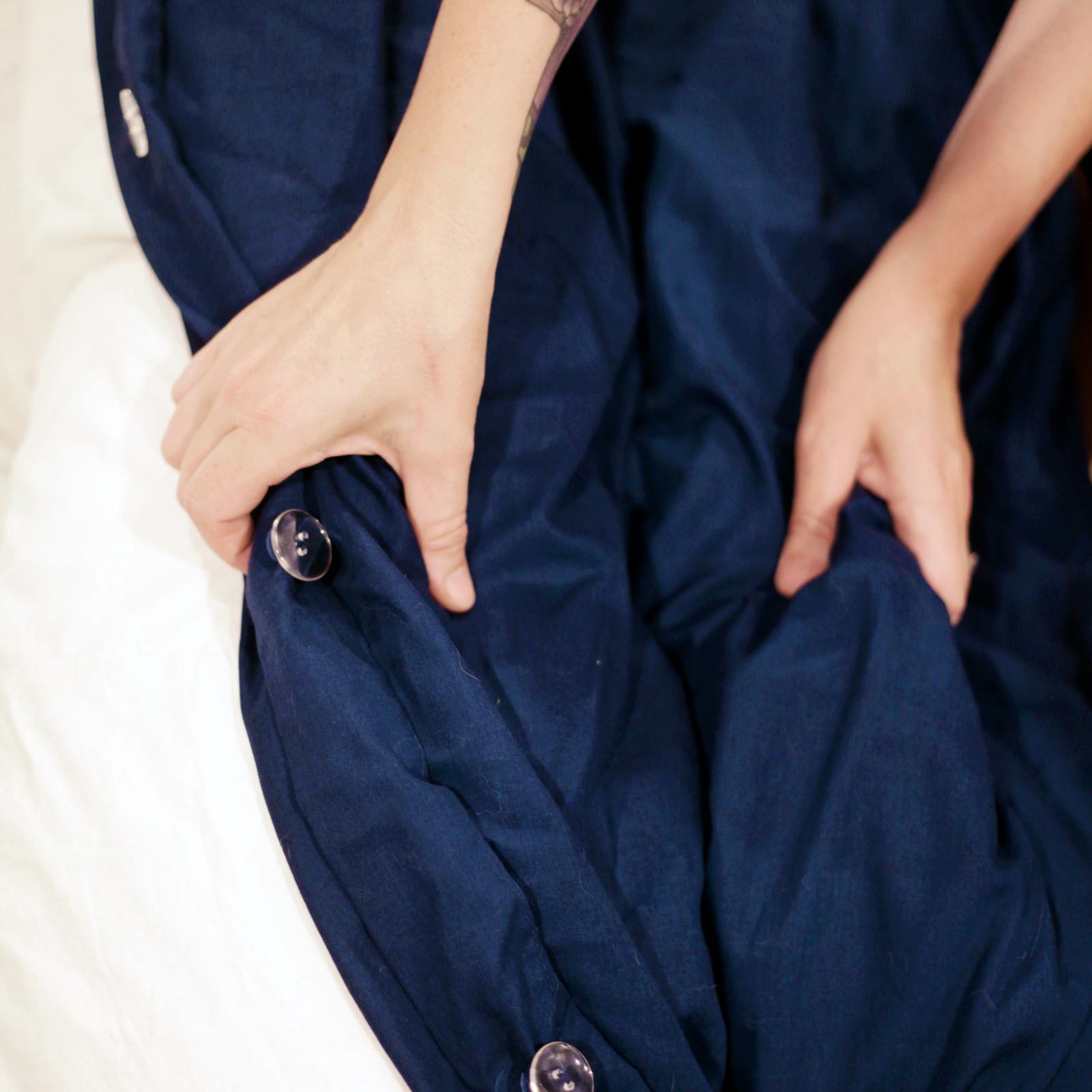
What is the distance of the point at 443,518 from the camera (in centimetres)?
60

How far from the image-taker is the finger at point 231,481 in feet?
1.91

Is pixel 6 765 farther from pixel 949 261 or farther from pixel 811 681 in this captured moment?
pixel 949 261

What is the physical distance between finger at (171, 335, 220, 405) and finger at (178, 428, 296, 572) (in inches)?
3.4

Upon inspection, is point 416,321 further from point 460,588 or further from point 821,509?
point 821,509

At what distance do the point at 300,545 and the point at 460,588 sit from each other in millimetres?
104

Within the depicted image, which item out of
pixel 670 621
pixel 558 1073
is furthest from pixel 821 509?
pixel 558 1073

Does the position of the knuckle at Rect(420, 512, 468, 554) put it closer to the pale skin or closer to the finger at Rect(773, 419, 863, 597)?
the pale skin

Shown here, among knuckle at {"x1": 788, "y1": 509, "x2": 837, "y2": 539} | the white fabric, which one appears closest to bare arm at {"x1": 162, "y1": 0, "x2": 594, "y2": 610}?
the white fabric

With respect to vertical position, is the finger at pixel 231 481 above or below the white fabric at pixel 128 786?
above

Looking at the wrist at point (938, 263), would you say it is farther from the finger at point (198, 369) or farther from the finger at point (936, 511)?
the finger at point (198, 369)

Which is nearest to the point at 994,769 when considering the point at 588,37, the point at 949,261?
the point at 949,261

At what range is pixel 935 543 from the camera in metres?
0.67

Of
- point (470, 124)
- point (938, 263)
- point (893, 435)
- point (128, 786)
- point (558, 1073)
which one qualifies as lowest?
point (558, 1073)

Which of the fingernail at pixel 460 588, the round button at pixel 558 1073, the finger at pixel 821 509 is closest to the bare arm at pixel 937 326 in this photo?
the finger at pixel 821 509
